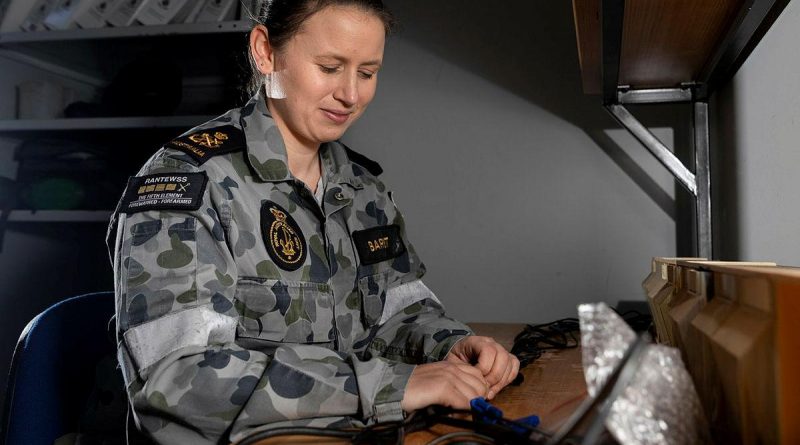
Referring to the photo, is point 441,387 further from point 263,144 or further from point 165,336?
point 263,144

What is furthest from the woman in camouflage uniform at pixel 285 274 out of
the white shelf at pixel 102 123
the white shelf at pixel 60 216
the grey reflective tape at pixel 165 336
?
the white shelf at pixel 60 216

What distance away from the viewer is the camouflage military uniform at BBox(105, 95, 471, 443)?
30.9 inches

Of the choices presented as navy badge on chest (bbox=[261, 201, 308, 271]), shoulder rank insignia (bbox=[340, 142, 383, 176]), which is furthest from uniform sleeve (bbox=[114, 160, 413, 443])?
shoulder rank insignia (bbox=[340, 142, 383, 176])

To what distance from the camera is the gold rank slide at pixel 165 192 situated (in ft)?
2.92

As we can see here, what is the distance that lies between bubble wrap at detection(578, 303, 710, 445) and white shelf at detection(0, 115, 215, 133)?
66.4 inches

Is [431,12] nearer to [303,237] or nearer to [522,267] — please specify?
[522,267]

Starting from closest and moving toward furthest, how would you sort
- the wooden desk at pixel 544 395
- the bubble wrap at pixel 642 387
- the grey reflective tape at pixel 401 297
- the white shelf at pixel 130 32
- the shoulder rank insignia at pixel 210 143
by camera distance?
1. the bubble wrap at pixel 642 387
2. the wooden desk at pixel 544 395
3. the shoulder rank insignia at pixel 210 143
4. the grey reflective tape at pixel 401 297
5. the white shelf at pixel 130 32

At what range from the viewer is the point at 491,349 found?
0.97 meters

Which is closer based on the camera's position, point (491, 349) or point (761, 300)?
point (761, 300)

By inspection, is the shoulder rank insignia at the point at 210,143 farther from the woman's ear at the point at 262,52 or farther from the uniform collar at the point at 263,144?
the woman's ear at the point at 262,52

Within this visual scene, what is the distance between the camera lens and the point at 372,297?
1.21m

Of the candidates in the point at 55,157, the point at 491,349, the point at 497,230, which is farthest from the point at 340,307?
the point at 55,157

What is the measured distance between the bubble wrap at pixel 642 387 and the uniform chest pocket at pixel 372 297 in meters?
0.78

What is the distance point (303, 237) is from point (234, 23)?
101cm
